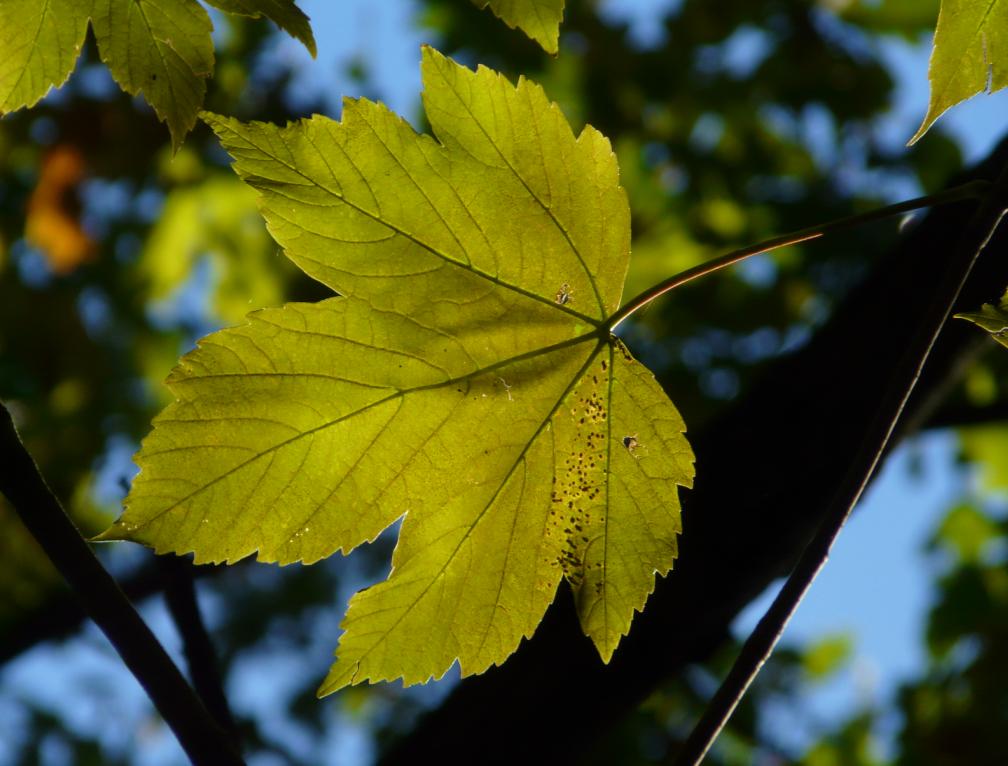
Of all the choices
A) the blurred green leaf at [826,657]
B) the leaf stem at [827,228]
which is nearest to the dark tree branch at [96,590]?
the leaf stem at [827,228]

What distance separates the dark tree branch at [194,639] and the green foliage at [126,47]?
0.67 metres

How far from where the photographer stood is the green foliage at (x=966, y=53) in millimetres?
1007

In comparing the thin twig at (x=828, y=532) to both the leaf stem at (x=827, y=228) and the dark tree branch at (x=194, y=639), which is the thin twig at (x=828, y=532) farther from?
the dark tree branch at (x=194, y=639)

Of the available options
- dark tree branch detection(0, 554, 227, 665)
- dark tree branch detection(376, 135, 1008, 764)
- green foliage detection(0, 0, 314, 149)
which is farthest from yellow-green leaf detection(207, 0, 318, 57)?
dark tree branch detection(0, 554, 227, 665)

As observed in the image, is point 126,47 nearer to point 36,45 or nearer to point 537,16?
point 36,45

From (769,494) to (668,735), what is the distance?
228 centimetres

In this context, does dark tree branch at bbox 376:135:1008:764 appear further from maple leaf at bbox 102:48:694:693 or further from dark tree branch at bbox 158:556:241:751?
maple leaf at bbox 102:48:694:693

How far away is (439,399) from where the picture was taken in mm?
1122

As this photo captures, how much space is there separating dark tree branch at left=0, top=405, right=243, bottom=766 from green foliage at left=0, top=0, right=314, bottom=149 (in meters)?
0.45

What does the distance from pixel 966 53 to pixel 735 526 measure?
0.96m

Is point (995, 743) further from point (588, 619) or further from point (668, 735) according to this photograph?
point (588, 619)

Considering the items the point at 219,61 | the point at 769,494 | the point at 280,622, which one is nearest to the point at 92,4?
the point at 769,494

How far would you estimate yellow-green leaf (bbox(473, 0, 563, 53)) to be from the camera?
3.60ft

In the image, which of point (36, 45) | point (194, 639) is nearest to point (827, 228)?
point (36, 45)
